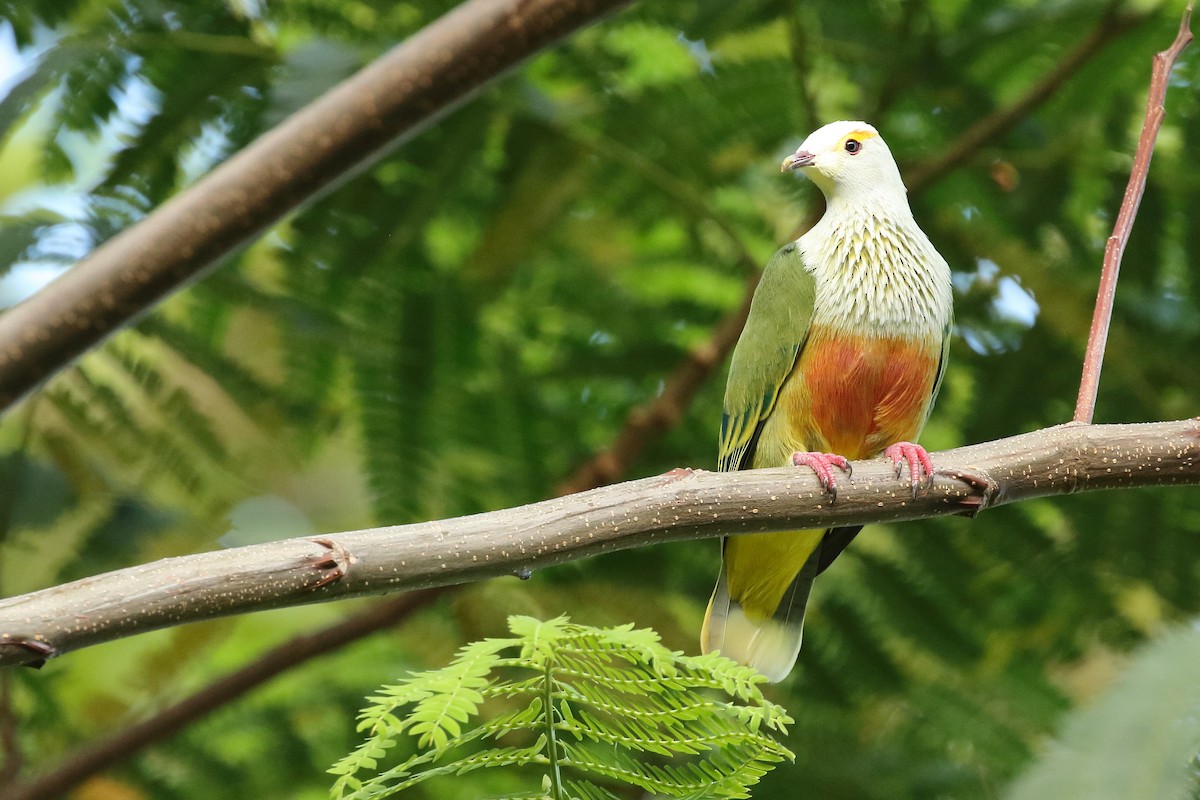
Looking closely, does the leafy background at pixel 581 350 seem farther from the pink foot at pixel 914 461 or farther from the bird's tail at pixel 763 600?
the pink foot at pixel 914 461

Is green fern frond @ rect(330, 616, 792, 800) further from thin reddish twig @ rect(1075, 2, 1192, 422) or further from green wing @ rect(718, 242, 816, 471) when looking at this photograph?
green wing @ rect(718, 242, 816, 471)

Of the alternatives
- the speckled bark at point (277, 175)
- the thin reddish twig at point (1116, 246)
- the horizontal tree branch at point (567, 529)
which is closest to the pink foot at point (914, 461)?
the horizontal tree branch at point (567, 529)

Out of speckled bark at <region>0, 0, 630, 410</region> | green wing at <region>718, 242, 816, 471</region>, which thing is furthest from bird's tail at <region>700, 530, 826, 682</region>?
speckled bark at <region>0, 0, 630, 410</region>

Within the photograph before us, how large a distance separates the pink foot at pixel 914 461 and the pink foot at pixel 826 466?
0.32ft

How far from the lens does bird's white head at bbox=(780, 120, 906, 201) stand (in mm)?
2689

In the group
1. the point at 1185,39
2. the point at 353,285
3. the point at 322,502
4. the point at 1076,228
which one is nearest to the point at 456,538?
the point at 1185,39

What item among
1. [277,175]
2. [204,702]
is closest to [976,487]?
[277,175]

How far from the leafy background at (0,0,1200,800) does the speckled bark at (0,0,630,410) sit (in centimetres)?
60

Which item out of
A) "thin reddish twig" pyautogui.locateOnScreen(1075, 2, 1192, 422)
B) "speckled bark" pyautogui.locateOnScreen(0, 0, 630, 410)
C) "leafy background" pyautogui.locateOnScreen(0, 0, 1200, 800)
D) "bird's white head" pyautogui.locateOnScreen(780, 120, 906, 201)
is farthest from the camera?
"leafy background" pyautogui.locateOnScreen(0, 0, 1200, 800)

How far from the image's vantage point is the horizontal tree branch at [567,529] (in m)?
1.61

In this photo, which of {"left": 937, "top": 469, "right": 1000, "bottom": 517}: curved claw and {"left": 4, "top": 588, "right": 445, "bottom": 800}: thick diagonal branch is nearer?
{"left": 937, "top": 469, "right": 1000, "bottom": 517}: curved claw

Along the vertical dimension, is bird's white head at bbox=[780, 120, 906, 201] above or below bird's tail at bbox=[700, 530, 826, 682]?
above

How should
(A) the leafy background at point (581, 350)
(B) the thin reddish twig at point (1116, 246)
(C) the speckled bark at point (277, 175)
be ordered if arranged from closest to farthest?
1. (B) the thin reddish twig at point (1116, 246)
2. (C) the speckled bark at point (277, 175)
3. (A) the leafy background at point (581, 350)

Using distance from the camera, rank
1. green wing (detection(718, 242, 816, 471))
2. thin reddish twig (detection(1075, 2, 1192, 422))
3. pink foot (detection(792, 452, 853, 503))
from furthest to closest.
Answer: green wing (detection(718, 242, 816, 471)) < thin reddish twig (detection(1075, 2, 1192, 422)) < pink foot (detection(792, 452, 853, 503))
